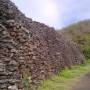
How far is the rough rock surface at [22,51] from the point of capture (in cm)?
1393

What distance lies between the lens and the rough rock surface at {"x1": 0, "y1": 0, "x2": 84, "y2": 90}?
13.9m

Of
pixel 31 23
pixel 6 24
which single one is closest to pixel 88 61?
pixel 31 23

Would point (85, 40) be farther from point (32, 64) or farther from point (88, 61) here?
point (32, 64)

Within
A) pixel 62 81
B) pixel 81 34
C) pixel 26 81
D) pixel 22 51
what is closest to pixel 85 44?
pixel 81 34

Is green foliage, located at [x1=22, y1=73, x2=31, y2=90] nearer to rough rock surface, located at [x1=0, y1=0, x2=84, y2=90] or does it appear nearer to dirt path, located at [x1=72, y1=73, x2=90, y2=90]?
rough rock surface, located at [x1=0, y1=0, x2=84, y2=90]

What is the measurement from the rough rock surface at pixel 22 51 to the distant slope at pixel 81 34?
13.5 meters

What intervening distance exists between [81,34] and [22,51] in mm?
31997

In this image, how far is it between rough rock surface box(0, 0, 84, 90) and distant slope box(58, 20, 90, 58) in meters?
13.5

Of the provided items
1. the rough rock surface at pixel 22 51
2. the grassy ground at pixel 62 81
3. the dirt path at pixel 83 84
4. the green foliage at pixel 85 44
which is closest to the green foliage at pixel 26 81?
the rough rock surface at pixel 22 51

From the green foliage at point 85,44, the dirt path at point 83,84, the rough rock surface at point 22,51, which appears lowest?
the dirt path at point 83,84

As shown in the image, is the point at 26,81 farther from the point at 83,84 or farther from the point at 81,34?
the point at 81,34

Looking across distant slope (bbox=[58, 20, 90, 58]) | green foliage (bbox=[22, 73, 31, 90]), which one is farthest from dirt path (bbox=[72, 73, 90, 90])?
distant slope (bbox=[58, 20, 90, 58])

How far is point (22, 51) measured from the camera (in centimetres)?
1639

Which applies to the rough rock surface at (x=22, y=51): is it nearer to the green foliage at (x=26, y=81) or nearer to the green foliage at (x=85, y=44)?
the green foliage at (x=26, y=81)
